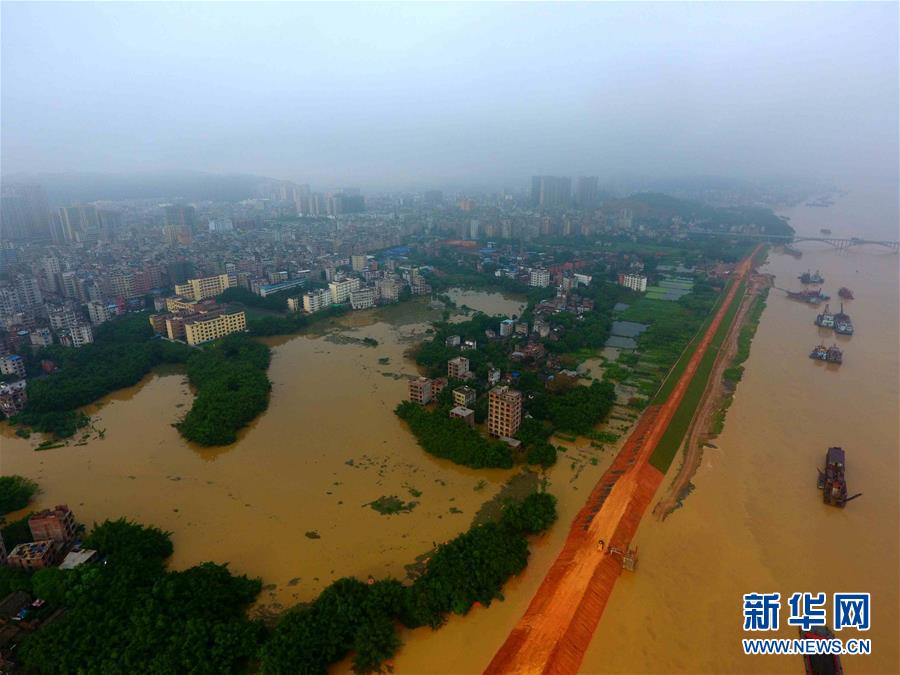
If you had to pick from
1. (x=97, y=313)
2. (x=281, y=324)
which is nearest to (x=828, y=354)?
(x=281, y=324)

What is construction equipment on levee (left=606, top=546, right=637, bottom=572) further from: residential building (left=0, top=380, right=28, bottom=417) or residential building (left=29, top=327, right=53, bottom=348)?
residential building (left=29, top=327, right=53, bottom=348)

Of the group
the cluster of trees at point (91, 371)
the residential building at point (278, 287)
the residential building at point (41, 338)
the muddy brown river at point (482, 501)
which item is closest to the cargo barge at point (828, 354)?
the muddy brown river at point (482, 501)

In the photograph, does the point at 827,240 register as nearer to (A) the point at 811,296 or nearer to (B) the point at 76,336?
(A) the point at 811,296

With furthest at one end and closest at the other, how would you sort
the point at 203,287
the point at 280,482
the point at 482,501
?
1. the point at 203,287
2. the point at 280,482
3. the point at 482,501

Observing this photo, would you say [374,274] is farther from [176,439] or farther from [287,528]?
[287,528]

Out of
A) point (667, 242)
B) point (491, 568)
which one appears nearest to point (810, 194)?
point (667, 242)

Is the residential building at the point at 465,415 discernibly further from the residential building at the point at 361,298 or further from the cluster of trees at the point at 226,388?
the residential building at the point at 361,298
